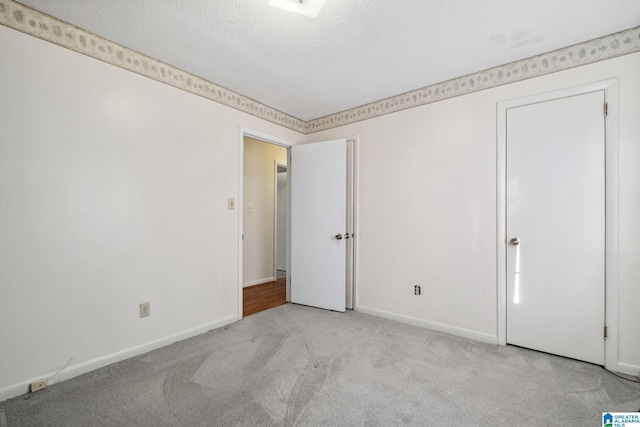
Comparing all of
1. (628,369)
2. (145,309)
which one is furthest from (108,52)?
(628,369)

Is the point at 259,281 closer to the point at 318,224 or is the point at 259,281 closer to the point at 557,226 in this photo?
the point at 318,224

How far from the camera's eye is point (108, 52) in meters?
2.12

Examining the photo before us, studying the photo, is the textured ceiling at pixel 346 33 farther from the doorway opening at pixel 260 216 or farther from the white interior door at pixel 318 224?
the doorway opening at pixel 260 216

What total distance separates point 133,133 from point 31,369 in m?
1.75

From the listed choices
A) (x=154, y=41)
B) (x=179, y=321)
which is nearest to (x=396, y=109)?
(x=154, y=41)

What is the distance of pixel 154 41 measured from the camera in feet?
6.97

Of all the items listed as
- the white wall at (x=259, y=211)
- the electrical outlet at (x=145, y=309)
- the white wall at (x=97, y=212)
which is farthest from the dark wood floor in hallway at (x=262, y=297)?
the electrical outlet at (x=145, y=309)

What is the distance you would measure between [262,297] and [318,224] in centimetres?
136

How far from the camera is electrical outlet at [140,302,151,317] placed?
7.51 feet

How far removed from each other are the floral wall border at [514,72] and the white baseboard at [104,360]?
2.88 meters

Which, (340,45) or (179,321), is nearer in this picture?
(340,45)

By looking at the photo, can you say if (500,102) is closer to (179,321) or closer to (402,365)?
(402,365)

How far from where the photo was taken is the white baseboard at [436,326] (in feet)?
8.27

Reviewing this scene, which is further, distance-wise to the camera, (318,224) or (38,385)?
(318,224)
